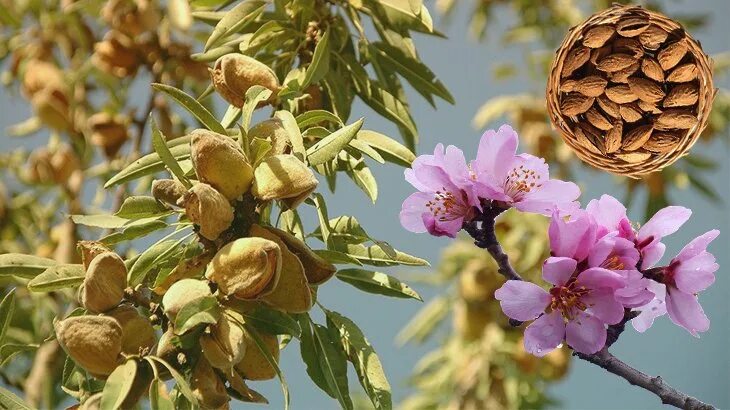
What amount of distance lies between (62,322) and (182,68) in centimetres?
72

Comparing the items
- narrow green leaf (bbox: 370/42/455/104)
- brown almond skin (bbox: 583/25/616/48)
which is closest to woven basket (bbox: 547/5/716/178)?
brown almond skin (bbox: 583/25/616/48)

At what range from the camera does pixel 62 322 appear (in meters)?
0.62

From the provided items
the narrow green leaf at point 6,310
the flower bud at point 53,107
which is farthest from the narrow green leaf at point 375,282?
the flower bud at point 53,107

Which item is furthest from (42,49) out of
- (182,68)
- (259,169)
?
(259,169)

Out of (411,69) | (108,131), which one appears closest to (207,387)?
(411,69)

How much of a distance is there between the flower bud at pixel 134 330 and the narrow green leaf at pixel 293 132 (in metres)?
0.15

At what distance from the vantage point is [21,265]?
2.38ft

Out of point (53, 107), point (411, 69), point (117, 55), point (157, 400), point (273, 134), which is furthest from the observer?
point (53, 107)

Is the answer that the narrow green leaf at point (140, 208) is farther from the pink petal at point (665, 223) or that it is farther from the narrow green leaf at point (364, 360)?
the pink petal at point (665, 223)

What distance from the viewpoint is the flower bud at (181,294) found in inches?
23.4

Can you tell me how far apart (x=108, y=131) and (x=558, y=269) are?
2.64 feet

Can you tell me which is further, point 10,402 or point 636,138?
point 636,138

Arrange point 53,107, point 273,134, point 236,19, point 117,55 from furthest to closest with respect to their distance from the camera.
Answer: point 53,107
point 117,55
point 236,19
point 273,134

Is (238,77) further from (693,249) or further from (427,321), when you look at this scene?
(427,321)
